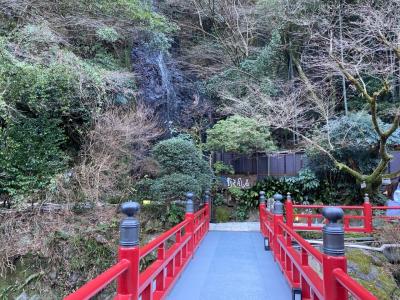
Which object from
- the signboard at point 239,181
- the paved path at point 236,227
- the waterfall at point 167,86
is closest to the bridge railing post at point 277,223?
the paved path at point 236,227

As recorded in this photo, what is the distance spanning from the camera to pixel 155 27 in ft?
36.5

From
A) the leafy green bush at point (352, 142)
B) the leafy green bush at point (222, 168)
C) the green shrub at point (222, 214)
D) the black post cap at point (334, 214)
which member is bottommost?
the green shrub at point (222, 214)

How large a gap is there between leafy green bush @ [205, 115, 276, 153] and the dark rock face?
6.96ft

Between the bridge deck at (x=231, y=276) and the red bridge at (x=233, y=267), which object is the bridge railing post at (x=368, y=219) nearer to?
the red bridge at (x=233, y=267)

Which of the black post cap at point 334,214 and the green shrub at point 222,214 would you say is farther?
the green shrub at point 222,214

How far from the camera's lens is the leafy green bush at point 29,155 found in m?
7.31

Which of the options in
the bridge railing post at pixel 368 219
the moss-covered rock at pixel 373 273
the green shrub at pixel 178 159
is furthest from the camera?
the green shrub at pixel 178 159

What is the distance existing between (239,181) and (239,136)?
2478 mm

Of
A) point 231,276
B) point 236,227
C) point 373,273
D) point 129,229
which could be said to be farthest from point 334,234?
point 236,227

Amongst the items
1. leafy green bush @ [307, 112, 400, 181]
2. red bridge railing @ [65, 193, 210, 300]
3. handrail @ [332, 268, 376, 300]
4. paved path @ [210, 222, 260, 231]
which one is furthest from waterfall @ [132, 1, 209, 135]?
handrail @ [332, 268, 376, 300]

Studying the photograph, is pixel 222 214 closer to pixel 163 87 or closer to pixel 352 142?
pixel 352 142

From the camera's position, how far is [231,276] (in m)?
4.62

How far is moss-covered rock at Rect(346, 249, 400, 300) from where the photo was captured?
5879mm

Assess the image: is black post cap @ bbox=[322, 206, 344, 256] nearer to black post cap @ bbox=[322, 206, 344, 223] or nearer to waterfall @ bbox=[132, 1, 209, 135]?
black post cap @ bbox=[322, 206, 344, 223]
